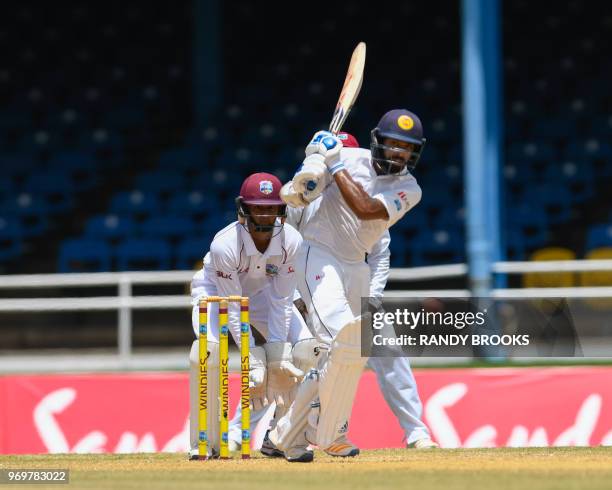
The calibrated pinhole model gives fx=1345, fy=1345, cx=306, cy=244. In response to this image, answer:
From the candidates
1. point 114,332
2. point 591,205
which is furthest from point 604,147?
point 114,332

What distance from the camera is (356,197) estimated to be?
22.1ft

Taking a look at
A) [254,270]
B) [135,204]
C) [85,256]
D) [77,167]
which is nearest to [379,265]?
[254,270]

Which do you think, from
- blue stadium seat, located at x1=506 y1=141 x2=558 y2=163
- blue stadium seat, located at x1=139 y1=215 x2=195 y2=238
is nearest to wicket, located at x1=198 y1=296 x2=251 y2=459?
blue stadium seat, located at x1=139 y1=215 x2=195 y2=238

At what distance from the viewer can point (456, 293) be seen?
35.0 ft

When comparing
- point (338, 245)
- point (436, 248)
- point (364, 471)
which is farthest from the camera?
point (436, 248)

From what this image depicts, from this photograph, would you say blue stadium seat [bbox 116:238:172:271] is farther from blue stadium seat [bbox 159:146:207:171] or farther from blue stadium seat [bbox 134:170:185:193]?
blue stadium seat [bbox 159:146:207:171]

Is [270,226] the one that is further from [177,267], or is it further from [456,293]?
[177,267]

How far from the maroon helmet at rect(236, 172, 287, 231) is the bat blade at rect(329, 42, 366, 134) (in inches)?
17.2

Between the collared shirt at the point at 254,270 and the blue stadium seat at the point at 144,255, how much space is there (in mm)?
6822

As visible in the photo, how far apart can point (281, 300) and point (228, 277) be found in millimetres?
350

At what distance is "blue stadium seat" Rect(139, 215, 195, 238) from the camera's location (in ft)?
48.4

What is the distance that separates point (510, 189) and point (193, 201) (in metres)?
3.58

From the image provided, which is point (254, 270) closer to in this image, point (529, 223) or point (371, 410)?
point (371, 410)

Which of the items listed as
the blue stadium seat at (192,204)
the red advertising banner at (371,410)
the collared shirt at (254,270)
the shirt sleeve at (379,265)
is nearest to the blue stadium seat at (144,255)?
the blue stadium seat at (192,204)
